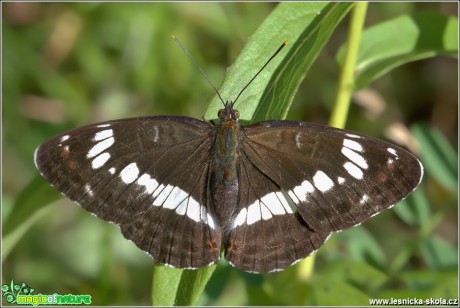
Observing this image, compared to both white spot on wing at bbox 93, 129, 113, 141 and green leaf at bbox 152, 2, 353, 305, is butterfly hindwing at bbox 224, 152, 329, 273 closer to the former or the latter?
green leaf at bbox 152, 2, 353, 305

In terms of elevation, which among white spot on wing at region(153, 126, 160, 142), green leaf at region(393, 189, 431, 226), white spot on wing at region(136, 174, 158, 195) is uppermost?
green leaf at region(393, 189, 431, 226)

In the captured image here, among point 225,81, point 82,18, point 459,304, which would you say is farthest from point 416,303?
point 82,18

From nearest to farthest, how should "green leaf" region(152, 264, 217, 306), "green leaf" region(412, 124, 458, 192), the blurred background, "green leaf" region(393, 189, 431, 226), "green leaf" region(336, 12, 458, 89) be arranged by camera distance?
"green leaf" region(152, 264, 217, 306)
"green leaf" region(336, 12, 458, 89)
"green leaf" region(393, 189, 431, 226)
"green leaf" region(412, 124, 458, 192)
the blurred background

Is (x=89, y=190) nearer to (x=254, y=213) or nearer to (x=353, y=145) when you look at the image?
(x=254, y=213)

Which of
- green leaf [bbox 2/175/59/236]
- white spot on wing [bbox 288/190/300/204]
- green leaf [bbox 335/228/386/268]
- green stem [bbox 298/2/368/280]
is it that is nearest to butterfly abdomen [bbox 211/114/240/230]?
white spot on wing [bbox 288/190/300/204]

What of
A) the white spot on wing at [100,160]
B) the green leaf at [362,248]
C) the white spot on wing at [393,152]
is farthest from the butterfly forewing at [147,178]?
the green leaf at [362,248]

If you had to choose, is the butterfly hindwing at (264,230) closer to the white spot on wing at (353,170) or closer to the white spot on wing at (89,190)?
the white spot on wing at (353,170)


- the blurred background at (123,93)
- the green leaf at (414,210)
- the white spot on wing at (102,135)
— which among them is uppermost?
the blurred background at (123,93)
